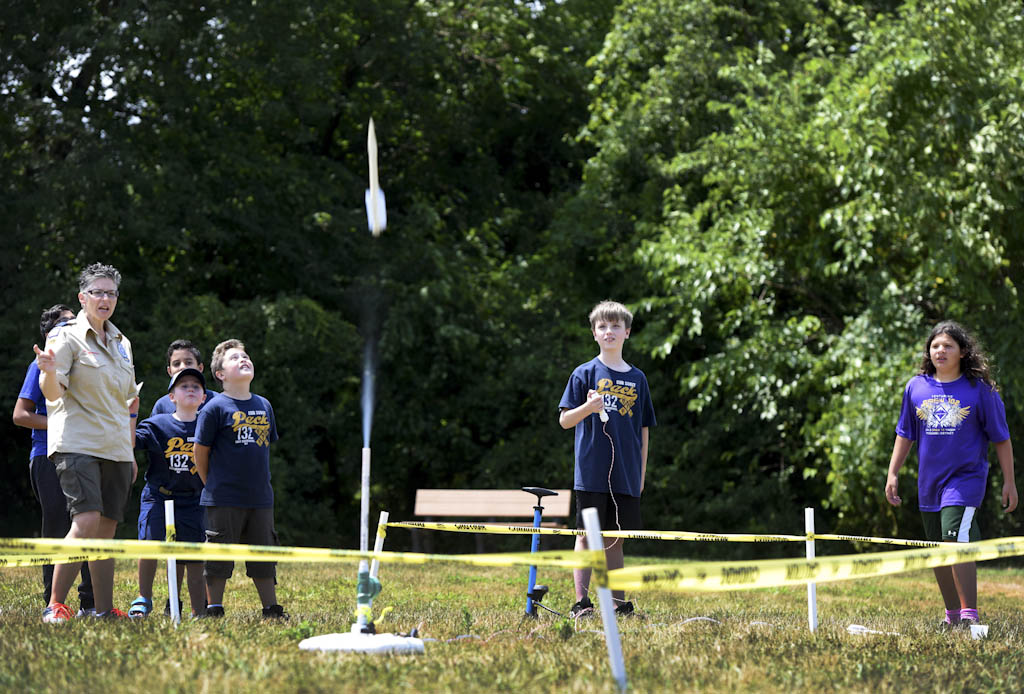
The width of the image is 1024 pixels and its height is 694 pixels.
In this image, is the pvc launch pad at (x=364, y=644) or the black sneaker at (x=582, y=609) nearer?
Answer: the pvc launch pad at (x=364, y=644)

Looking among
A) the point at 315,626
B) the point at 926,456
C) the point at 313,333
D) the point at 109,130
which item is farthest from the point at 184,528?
the point at 109,130

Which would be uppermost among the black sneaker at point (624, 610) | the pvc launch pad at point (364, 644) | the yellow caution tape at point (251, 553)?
the yellow caution tape at point (251, 553)

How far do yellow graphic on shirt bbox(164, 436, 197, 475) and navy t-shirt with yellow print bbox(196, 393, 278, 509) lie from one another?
24.1 inches

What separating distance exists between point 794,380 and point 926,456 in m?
9.80

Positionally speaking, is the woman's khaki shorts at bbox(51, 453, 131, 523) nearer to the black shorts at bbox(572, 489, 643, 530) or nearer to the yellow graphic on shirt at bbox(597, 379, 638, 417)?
the black shorts at bbox(572, 489, 643, 530)

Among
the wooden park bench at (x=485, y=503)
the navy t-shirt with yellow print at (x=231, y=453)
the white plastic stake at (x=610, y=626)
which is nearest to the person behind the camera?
the white plastic stake at (x=610, y=626)

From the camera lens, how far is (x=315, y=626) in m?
6.07

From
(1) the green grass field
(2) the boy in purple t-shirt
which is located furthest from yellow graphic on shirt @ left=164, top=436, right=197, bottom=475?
(2) the boy in purple t-shirt

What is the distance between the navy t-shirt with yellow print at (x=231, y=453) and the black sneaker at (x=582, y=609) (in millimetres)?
2010

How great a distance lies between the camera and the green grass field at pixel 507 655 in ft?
14.4

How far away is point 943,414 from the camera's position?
7.19 metres

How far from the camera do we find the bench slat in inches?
572

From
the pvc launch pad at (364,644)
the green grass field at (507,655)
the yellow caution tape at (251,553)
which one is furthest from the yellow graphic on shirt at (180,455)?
the pvc launch pad at (364,644)

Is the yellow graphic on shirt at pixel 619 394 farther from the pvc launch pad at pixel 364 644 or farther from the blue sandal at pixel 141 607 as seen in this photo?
the blue sandal at pixel 141 607
